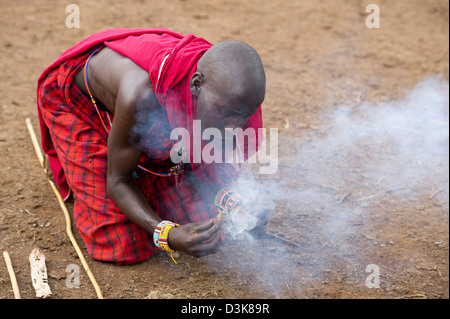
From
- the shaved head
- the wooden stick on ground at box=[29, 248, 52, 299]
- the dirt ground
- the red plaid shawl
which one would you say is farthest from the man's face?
the wooden stick on ground at box=[29, 248, 52, 299]

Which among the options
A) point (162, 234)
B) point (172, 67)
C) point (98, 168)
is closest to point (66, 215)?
point (98, 168)

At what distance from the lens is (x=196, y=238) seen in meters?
2.00

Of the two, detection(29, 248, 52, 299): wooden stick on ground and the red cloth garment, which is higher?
the red cloth garment

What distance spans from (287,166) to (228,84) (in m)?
1.55

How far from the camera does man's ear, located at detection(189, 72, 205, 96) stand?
1893 millimetres

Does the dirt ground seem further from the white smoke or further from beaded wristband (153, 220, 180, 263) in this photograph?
beaded wristband (153, 220, 180, 263)

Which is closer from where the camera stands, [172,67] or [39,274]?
[172,67]

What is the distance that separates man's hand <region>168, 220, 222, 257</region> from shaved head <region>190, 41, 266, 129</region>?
470mm

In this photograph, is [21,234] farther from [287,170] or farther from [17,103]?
[287,170]

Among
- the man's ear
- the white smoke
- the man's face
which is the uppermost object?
the man's ear

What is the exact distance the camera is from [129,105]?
6.40 feet

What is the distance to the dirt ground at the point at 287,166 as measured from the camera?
2.38 metres

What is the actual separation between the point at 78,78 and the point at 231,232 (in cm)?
111

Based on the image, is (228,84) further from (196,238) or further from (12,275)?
(12,275)
